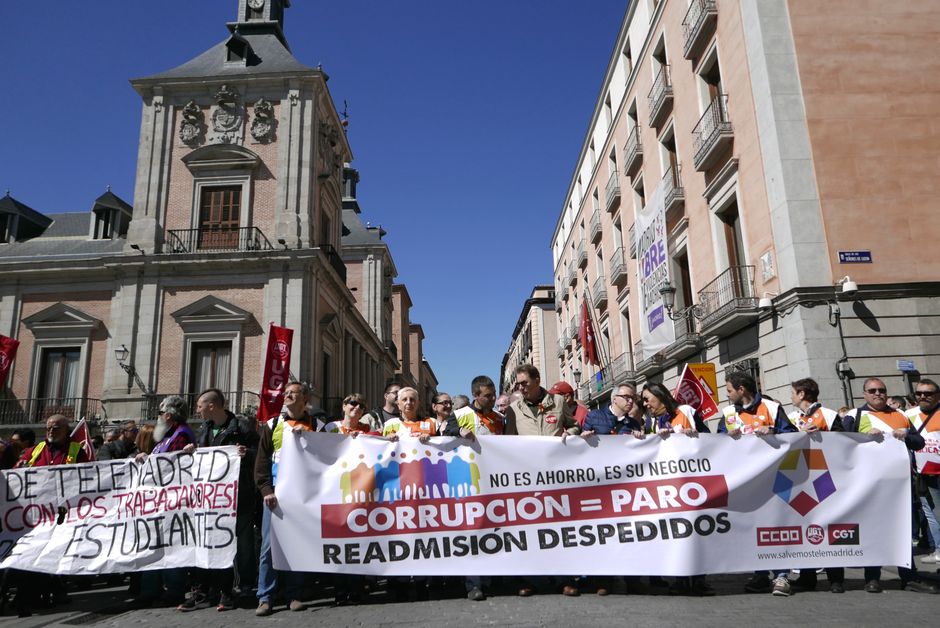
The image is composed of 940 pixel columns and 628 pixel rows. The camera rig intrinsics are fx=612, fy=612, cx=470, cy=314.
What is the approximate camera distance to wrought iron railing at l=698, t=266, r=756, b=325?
14.2 meters

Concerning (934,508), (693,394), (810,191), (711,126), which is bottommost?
(934,508)

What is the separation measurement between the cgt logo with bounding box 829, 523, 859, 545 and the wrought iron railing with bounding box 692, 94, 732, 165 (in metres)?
12.0

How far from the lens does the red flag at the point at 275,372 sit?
14126 mm

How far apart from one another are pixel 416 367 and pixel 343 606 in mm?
67208

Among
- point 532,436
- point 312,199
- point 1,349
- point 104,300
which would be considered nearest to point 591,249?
point 312,199

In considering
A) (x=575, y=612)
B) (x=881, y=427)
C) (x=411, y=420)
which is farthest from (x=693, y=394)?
(x=575, y=612)

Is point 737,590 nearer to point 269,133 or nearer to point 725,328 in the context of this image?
point 725,328

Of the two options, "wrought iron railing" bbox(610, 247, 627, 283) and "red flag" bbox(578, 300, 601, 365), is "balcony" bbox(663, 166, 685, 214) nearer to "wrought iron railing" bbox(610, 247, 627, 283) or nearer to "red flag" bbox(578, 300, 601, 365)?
Result: "wrought iron railing" bbox(610, 247, 627, 283)

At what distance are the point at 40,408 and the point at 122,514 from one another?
1864 centimetres

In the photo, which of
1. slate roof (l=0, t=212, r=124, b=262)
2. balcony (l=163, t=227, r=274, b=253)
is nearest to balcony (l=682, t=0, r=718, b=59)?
balcony (l=163, t=227, r=274, b=253)

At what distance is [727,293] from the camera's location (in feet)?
50.3

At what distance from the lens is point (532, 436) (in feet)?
18.3

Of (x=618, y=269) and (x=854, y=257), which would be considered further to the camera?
(x=618, y=269)

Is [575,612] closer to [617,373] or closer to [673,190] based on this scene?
[673,190]
